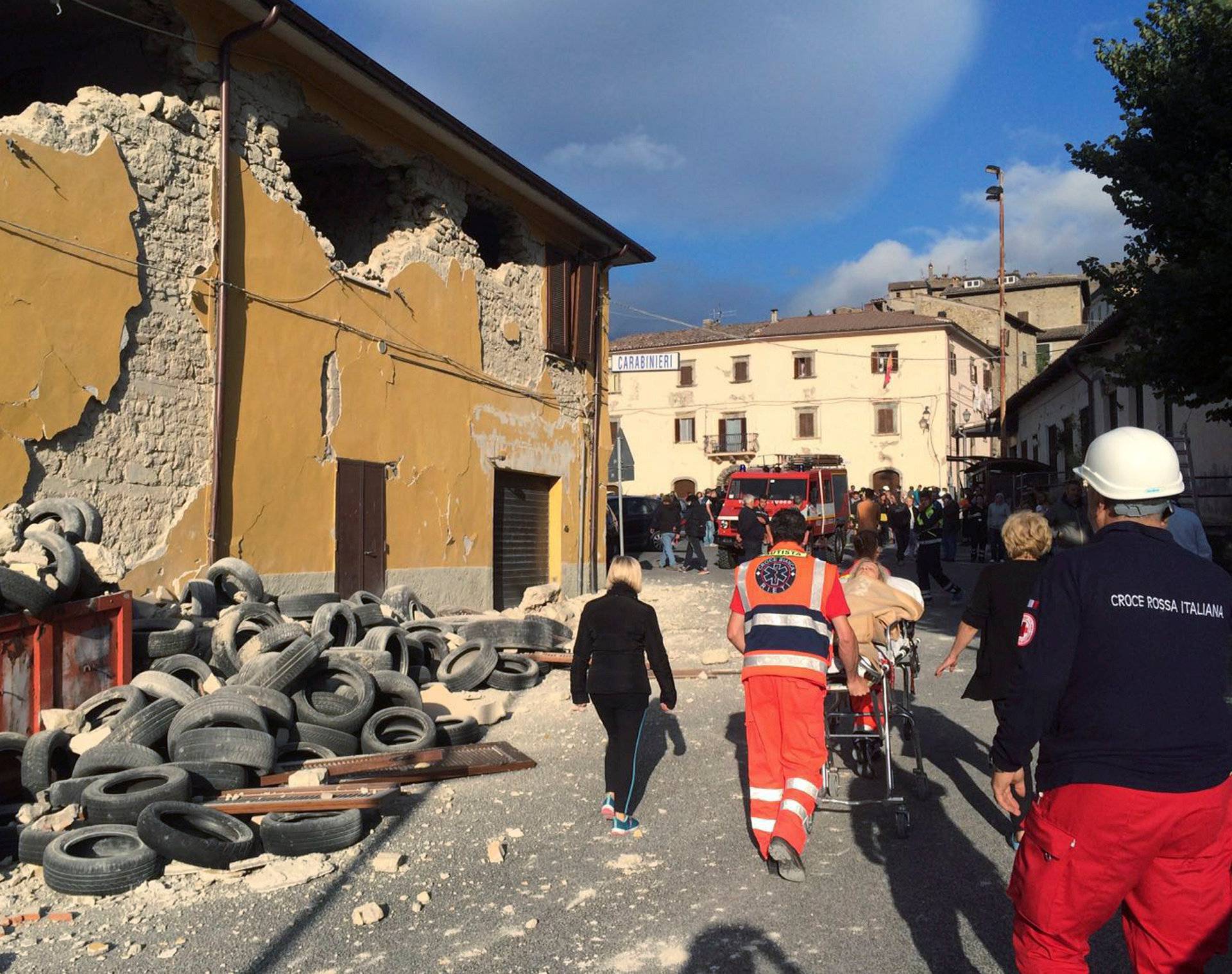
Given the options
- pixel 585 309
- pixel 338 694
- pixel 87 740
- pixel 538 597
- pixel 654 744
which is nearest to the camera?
pixel 87 740

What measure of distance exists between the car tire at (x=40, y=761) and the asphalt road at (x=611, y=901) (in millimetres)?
1535

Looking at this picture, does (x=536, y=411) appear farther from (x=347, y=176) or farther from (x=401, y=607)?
(x=401, y=607)

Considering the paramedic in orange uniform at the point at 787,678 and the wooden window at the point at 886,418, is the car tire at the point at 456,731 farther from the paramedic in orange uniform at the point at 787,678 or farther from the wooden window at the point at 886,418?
the wooden window at the point at 886,418

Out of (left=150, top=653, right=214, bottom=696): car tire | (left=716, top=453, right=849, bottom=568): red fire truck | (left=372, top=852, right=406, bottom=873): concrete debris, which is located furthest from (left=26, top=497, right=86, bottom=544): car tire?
(left=716, top=453, right=849, bottom=568): red fire truck

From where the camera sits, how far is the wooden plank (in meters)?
6.88

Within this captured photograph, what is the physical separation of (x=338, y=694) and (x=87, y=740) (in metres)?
1.83

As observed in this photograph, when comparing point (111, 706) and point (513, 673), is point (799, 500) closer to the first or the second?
point (513, 673)

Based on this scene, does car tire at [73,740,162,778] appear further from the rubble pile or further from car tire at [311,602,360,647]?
car tire at [311,602,360,647]

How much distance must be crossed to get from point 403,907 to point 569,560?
13.6 metres

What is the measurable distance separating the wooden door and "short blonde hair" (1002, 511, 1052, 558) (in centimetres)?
809

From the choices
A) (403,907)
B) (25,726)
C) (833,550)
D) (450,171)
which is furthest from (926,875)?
(833,550)

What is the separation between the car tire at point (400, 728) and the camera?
7.57 meters

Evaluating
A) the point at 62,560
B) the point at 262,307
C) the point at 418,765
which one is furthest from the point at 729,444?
the point at 62,560

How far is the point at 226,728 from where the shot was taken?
6496mm
